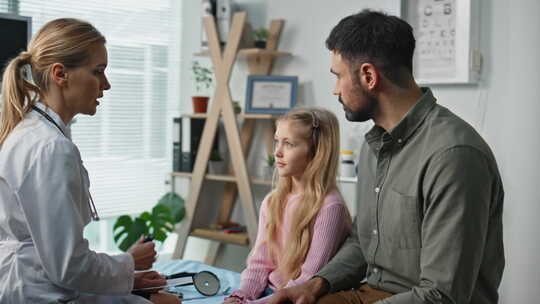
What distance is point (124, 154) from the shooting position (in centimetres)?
419

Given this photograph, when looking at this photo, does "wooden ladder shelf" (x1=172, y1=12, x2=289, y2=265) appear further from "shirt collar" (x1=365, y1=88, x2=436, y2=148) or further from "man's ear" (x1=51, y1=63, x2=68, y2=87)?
"man's ear" (x1=51, y1=63, x2=68, y2=87)

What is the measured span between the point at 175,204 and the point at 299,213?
2.07 metres

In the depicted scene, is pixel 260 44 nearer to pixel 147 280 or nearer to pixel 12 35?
pixel 12 35

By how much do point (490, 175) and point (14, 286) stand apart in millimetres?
1185

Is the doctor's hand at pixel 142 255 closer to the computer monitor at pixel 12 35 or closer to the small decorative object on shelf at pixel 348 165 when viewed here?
the computer monitor at pixel 12 35

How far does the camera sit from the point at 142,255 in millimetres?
1746

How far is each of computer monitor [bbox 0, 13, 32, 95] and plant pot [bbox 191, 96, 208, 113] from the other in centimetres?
147

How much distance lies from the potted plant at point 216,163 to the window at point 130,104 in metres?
0.57

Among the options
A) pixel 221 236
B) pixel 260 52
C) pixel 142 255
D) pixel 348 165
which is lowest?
pixel 221 236

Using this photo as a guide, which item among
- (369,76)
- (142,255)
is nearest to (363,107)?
(369,76)

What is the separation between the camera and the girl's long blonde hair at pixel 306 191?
2.20 m

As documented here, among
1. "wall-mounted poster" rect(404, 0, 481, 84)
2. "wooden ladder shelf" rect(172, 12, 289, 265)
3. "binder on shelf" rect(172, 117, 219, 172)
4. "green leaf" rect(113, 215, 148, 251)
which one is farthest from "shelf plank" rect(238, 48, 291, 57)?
"green leaf" rect(113, 215, 148, 251)

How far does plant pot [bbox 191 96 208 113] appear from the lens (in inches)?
160

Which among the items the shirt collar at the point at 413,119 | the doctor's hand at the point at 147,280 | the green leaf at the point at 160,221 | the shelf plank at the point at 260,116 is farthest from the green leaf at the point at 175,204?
the shirt collar at the point at 413,119
